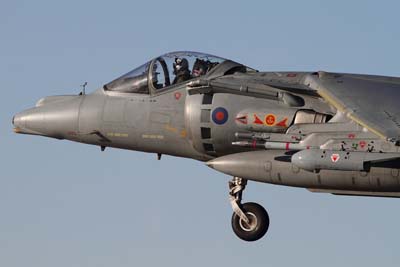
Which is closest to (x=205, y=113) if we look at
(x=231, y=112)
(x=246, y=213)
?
(x=231, y=112)

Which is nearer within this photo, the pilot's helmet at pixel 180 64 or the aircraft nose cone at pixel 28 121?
the pilot's helmet at pixel 180 64

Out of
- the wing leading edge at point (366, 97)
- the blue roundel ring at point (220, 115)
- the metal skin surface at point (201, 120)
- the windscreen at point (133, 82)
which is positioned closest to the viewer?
the wing leading edge at point (366, 97)

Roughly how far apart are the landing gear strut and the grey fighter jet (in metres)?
0.02

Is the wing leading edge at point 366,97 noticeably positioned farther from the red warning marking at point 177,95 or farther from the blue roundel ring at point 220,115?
the red warning marking at point 177,95

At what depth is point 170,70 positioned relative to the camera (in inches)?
1084

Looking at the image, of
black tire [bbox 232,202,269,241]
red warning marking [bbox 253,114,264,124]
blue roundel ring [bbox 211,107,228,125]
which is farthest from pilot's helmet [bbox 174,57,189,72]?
black tire [bbox 232,202,269,241]

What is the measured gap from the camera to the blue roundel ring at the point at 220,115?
84.8 ft

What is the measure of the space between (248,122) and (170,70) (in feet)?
9.09

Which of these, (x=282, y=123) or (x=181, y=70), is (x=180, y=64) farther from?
(x=282, y=123)

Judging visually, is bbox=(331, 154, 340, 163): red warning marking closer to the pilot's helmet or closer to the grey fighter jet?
the grey fighter jet

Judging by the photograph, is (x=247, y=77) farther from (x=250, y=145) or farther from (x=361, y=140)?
(x=361, y=140)

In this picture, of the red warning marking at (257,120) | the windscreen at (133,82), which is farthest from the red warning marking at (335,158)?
the windscreen at (133,82)

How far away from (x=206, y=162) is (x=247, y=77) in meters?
1.96

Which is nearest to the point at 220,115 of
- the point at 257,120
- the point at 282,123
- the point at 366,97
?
the point at 257,120
